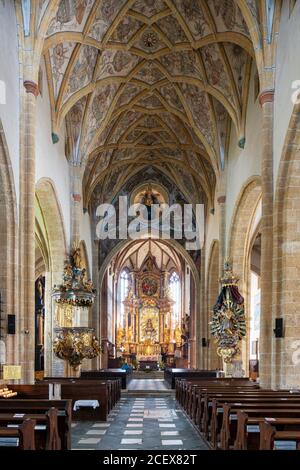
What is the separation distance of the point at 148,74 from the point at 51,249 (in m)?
8.30

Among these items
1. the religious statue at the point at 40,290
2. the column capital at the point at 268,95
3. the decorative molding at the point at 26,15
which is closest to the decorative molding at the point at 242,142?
the column capital at the point at 268,95

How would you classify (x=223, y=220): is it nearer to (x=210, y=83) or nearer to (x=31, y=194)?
(x=210, y=83)

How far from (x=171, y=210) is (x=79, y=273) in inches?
511

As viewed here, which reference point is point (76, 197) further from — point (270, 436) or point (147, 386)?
point (270, 436)

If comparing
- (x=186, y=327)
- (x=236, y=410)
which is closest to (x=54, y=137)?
(x=236, y=410)

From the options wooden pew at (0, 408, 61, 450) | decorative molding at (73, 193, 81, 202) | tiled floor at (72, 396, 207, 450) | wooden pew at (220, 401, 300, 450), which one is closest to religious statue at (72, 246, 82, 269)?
decorative molding at (73, 193, 81, 202)

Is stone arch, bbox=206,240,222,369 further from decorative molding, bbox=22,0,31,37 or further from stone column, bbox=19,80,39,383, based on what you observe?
decorative molding, bbox=22,0,31,37

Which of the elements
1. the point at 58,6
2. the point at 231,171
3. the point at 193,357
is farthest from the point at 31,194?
the point at 193,357

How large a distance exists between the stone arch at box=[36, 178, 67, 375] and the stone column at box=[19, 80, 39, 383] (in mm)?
6466

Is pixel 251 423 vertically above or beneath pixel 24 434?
beneath

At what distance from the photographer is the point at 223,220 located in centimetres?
2670

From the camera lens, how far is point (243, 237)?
25.2 metres

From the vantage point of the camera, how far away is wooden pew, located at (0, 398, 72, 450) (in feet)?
29.4

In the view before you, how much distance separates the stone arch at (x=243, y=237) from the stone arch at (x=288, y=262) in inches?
276
